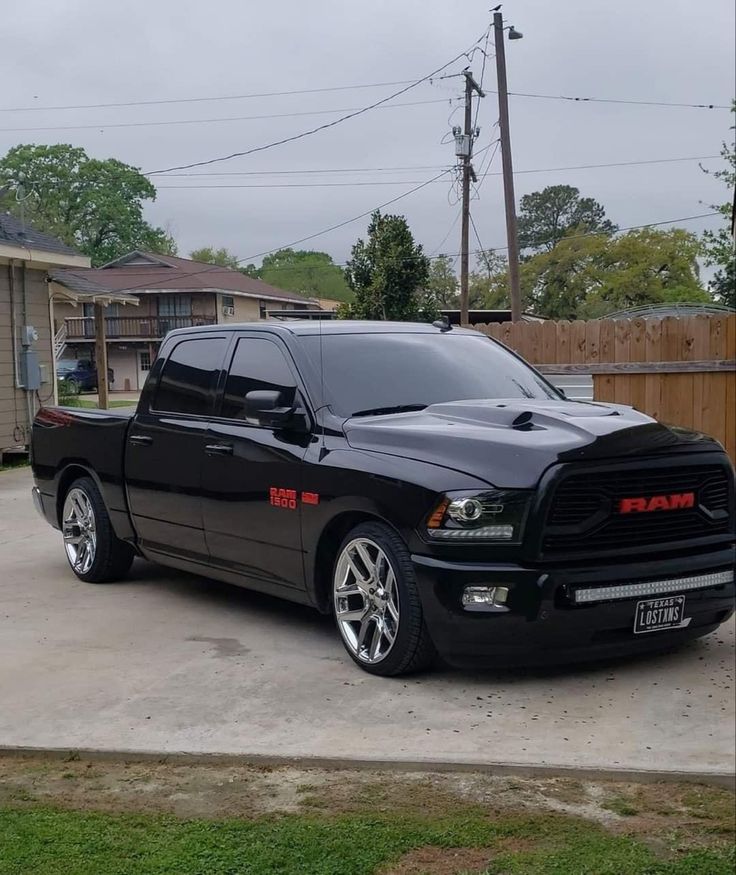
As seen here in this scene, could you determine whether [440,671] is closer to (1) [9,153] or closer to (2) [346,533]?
(2) [346,533]

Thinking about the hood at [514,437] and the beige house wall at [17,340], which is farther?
the beige house wall at [17,340]

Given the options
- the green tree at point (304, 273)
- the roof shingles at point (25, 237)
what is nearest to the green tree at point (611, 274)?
the green tree at point (304, 273)

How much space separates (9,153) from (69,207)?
6.85 ft

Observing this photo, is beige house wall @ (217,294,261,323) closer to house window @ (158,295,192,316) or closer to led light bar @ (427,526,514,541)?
house window @ (158,295,192,316)

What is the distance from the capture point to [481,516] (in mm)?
4645

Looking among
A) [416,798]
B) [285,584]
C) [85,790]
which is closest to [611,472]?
[416,798]

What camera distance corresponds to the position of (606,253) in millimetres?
45500

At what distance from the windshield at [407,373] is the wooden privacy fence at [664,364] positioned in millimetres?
4561

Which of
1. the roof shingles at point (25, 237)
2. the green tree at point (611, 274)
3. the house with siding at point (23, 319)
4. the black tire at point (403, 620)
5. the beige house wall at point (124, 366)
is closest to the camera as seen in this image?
the black tire at point (403, 620)

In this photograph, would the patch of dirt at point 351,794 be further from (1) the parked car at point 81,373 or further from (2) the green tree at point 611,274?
(1) the parked car at point 81,373

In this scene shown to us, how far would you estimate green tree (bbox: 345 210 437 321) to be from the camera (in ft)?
82.5

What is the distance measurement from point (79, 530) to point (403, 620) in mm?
3595

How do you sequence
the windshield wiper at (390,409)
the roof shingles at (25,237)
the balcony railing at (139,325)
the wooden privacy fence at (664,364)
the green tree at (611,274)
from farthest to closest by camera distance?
1. the balcony railing at (139,325)
2. the green tree at (611,274)
3. the roof shingles at (25,237)
4. the wooden privacy fence at (664,364)
5. the windshield wiper at (390,409)

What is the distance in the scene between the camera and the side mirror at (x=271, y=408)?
570 cm
